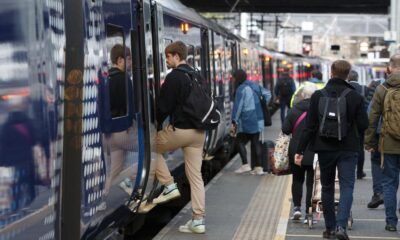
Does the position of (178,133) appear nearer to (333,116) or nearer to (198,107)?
(198,107)

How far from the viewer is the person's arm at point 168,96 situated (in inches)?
287

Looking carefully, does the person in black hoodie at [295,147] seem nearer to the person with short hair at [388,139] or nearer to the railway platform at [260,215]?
the railway platform at [260,215]

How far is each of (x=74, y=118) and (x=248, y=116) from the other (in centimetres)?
801

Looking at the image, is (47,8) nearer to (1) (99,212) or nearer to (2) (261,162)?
(1) (99,212)

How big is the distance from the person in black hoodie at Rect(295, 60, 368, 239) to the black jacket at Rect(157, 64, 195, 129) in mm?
1115

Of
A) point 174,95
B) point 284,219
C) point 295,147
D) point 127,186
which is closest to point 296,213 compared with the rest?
point 284,219

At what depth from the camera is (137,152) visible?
6.77 m

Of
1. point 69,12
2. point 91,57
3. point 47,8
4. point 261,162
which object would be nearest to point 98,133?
point 91,57

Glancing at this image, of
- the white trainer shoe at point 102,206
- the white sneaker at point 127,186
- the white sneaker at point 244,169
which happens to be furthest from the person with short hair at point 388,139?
the white sneaker at point 244,169

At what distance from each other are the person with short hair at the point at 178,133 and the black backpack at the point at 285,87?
589 inches

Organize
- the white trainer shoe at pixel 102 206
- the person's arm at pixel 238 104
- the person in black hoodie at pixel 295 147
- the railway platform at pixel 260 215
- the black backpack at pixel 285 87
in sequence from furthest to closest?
the black backpack at pixel 285 87 < the person's arm at pixel 238 104 < the person in black hoodie at pixel 295 147 < the railway platform at pixel 260 215 < the white trainer shoe at pixel 102 206

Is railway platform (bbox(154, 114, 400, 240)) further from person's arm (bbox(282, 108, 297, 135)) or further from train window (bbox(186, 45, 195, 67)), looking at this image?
train window (bbox(186, 45, 195, 67))

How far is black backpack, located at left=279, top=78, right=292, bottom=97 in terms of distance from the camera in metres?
22.5

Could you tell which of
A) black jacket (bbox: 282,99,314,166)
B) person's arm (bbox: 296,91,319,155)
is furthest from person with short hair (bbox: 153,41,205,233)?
black jacket (bbox: 282,99,314,166)
